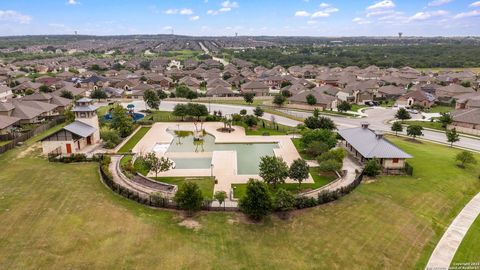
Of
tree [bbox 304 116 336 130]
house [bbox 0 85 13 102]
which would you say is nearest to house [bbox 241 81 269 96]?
tree [bbox 304 116 336 130]

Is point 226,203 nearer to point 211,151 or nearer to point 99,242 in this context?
point 99,242

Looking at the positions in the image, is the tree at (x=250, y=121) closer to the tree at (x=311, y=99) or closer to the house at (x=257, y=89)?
the tree at (x=311, y=99)

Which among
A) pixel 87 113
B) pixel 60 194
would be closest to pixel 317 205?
pixel 60 194

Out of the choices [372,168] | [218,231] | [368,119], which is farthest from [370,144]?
[368,119]

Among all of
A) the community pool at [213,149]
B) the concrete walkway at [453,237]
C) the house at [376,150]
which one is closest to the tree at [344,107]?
the house at [376,150]

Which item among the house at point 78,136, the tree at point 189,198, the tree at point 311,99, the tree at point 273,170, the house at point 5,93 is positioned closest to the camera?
the tree at point 189,198

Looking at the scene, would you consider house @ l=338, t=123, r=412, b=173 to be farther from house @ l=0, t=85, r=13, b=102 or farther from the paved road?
house @ l=0, t=85, r=13, b=102
